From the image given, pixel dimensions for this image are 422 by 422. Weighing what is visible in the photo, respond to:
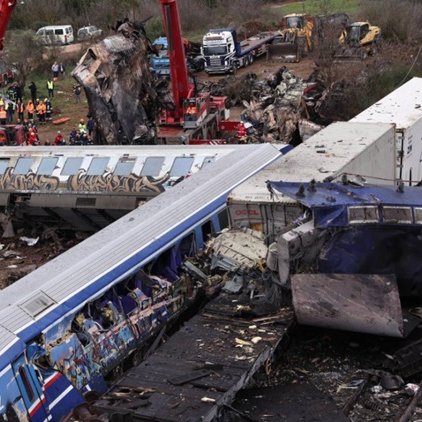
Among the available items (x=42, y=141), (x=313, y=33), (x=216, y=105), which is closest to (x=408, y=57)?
(x=313, y=33)

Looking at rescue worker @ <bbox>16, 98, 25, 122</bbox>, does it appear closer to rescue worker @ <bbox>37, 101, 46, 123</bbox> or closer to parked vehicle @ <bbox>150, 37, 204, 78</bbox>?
rescue worker @ <bbox>37, 101, 46, 123</bbox>

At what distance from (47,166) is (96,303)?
8.37 metres

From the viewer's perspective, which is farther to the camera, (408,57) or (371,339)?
(408,57)

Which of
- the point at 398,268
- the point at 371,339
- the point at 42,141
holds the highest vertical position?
the point at 398,268

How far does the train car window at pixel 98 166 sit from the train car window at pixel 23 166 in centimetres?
177

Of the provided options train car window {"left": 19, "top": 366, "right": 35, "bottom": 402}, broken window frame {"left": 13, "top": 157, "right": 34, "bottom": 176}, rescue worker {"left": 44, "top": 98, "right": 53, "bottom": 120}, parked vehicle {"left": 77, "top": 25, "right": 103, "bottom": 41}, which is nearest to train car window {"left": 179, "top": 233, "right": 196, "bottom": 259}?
train car window {"left": 19, "top": 366, "right": 35, "bottom": 402}

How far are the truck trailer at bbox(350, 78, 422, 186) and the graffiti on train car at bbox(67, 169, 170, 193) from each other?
16.1 ft

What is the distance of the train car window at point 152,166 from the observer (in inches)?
695

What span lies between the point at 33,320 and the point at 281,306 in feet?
11.7

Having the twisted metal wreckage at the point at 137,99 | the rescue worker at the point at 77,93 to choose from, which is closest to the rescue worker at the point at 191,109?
the twisted metal wreckage at the point at 137,99

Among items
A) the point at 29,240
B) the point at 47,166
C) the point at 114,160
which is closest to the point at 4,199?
the point at 29,240

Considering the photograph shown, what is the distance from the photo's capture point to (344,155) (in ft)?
47.9

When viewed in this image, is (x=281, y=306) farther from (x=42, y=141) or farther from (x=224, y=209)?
(x=42, y=141)

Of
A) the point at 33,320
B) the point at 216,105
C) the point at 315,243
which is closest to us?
the point at 33,320
